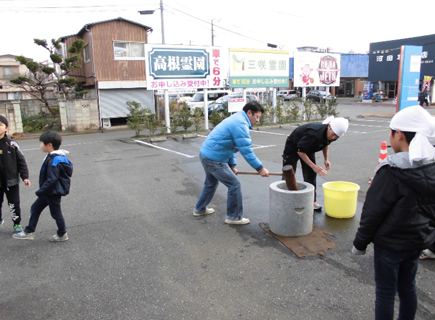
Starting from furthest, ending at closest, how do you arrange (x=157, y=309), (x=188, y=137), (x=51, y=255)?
(x=188, y=137), (x=51, y=255), (x=157, y=309)

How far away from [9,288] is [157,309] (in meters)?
1.57

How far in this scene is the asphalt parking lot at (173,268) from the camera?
2.98m

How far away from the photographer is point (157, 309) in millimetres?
2971

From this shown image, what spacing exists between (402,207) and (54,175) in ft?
11.9

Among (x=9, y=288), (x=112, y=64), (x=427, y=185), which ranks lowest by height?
(x=9, y=288)

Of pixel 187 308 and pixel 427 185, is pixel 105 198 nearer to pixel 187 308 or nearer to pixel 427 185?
pixel 187 308

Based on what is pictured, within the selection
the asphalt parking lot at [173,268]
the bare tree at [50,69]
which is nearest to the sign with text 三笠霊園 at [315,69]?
the bare tree at [50,69]

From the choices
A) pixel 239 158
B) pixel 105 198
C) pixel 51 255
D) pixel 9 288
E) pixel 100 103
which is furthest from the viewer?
pixel 100 103

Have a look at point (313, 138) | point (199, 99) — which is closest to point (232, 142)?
point (313, 138)

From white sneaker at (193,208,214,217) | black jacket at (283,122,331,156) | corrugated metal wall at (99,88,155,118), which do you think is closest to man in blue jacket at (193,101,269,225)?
white sneaker at (193,208,214,217)

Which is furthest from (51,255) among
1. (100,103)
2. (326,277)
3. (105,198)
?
(100,103)

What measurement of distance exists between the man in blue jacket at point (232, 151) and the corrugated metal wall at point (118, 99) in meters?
14.5

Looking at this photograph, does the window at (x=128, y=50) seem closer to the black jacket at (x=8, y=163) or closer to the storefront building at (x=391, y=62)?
the black jacket at (x=8, y=163)

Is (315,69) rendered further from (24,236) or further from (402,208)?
(402,208)
